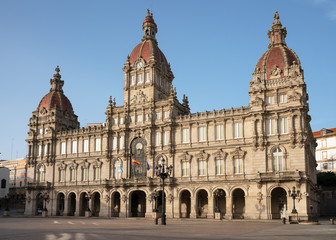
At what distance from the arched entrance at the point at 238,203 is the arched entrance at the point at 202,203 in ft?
18.3

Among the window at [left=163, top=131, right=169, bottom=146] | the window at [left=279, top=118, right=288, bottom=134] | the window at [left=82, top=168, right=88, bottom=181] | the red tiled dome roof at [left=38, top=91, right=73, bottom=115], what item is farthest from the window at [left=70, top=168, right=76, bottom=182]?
the window at [left=279, top=118, right=288, bottom=134]

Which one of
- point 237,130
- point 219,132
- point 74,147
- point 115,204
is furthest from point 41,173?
point 237,130

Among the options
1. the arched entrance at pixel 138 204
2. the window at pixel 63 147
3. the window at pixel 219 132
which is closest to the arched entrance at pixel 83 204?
the arched entrance at pixel 138 204

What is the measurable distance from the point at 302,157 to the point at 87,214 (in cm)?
4146

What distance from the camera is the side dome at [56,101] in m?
89.8

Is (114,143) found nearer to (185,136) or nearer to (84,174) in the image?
(84,174)

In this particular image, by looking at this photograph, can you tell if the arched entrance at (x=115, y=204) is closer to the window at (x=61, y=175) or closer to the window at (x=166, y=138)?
the window at (x=61, y=175)

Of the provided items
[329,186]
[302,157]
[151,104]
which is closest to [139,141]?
[151,104]

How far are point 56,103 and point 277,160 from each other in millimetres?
53892

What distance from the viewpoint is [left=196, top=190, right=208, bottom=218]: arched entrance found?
68.6 metres

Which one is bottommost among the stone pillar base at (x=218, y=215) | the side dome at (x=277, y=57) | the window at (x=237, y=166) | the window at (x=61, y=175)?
the stone pillar base at (x=218, y=215)

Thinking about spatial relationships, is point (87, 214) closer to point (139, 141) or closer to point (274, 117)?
point (139, 141)

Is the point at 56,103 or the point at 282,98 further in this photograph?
the point at 56,103

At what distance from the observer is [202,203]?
69.5 meters
